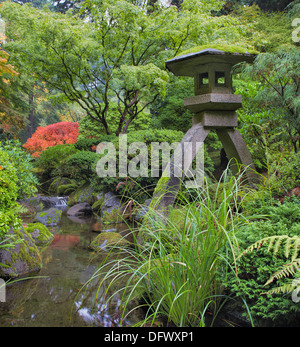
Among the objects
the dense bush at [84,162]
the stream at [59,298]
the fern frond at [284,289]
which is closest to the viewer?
the fern frond at [284,289]

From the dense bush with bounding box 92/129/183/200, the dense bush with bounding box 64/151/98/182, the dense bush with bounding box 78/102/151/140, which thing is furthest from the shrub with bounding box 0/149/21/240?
the dense bush with bounding box 78/102/151/140

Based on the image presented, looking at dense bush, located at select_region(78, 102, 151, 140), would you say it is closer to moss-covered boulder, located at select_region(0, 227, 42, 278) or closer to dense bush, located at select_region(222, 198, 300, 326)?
moss-covered boulder, located at select_region(0, 227, 42, 278)

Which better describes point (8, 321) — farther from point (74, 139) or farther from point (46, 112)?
point (46, 112)

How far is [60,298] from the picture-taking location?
9.52 feet

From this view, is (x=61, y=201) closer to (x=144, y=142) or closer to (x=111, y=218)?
(x=111, y=218)

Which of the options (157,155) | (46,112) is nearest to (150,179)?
(157,155)

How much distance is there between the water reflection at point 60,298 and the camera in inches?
96.8

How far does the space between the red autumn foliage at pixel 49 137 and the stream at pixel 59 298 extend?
10.1 metres

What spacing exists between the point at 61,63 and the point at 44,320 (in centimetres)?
771

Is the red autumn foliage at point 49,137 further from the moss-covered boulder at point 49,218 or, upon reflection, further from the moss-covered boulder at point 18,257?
the moss-covered boulder at point 18,257

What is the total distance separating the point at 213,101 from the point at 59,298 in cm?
325

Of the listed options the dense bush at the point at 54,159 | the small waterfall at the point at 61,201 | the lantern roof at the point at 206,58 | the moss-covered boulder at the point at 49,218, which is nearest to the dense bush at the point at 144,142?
the moss-covered boulder at the point at 49,218

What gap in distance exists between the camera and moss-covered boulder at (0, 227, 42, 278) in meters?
3.39

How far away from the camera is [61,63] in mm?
8508
